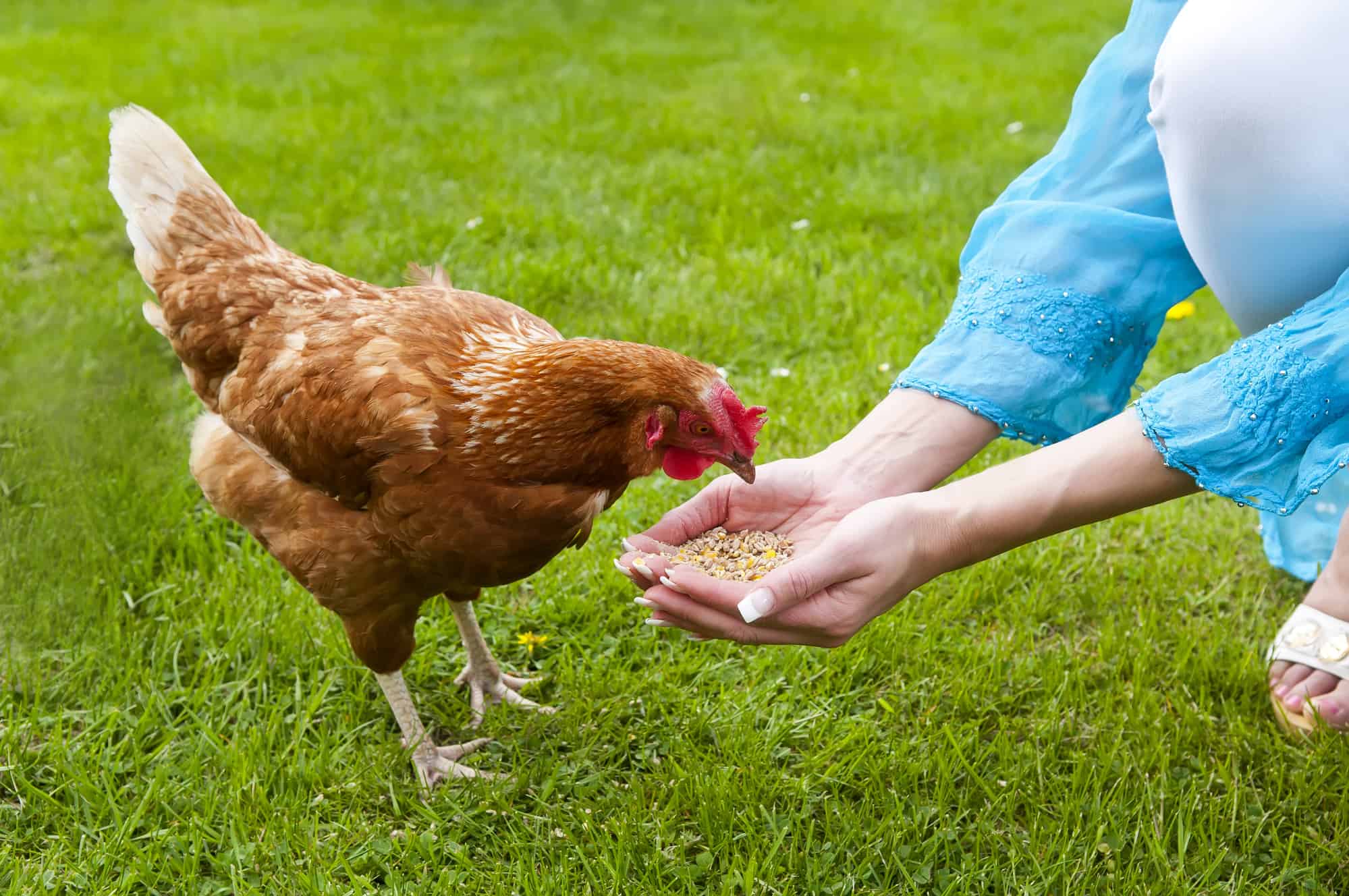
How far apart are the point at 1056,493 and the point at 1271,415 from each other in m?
0.36

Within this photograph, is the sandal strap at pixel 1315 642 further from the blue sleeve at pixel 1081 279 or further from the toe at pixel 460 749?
the toe at pixel 460 749

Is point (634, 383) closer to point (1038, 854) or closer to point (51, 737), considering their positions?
point (1038, 854)

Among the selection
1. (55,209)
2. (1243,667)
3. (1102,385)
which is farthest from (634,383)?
(55,209)

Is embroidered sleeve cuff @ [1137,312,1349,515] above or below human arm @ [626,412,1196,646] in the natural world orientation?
above

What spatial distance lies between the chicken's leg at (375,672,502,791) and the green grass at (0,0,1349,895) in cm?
5

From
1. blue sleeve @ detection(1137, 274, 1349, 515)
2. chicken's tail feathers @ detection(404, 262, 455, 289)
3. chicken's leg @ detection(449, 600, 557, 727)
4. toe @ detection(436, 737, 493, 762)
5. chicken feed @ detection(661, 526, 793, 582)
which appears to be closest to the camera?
blue sleeve @ detection(1137, 274, 1349, 515)

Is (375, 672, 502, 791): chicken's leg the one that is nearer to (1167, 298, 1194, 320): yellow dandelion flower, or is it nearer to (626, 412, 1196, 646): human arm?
(626, 412, 1196, 646): human arm

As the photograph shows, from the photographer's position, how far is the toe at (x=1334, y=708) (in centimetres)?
245

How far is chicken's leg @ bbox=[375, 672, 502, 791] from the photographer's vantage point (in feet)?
8.11

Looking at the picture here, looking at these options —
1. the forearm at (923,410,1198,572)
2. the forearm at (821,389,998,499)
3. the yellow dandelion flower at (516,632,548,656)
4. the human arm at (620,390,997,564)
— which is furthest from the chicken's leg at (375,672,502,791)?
the forearm at (923,410,1198,572)

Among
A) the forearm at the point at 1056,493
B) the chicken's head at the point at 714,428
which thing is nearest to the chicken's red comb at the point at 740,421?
the chicken's head at the point at 714,428

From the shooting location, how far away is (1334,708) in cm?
245

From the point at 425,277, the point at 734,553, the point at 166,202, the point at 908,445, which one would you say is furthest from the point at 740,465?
the point at 166,202

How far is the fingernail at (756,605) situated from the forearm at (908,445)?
23.0 inches
